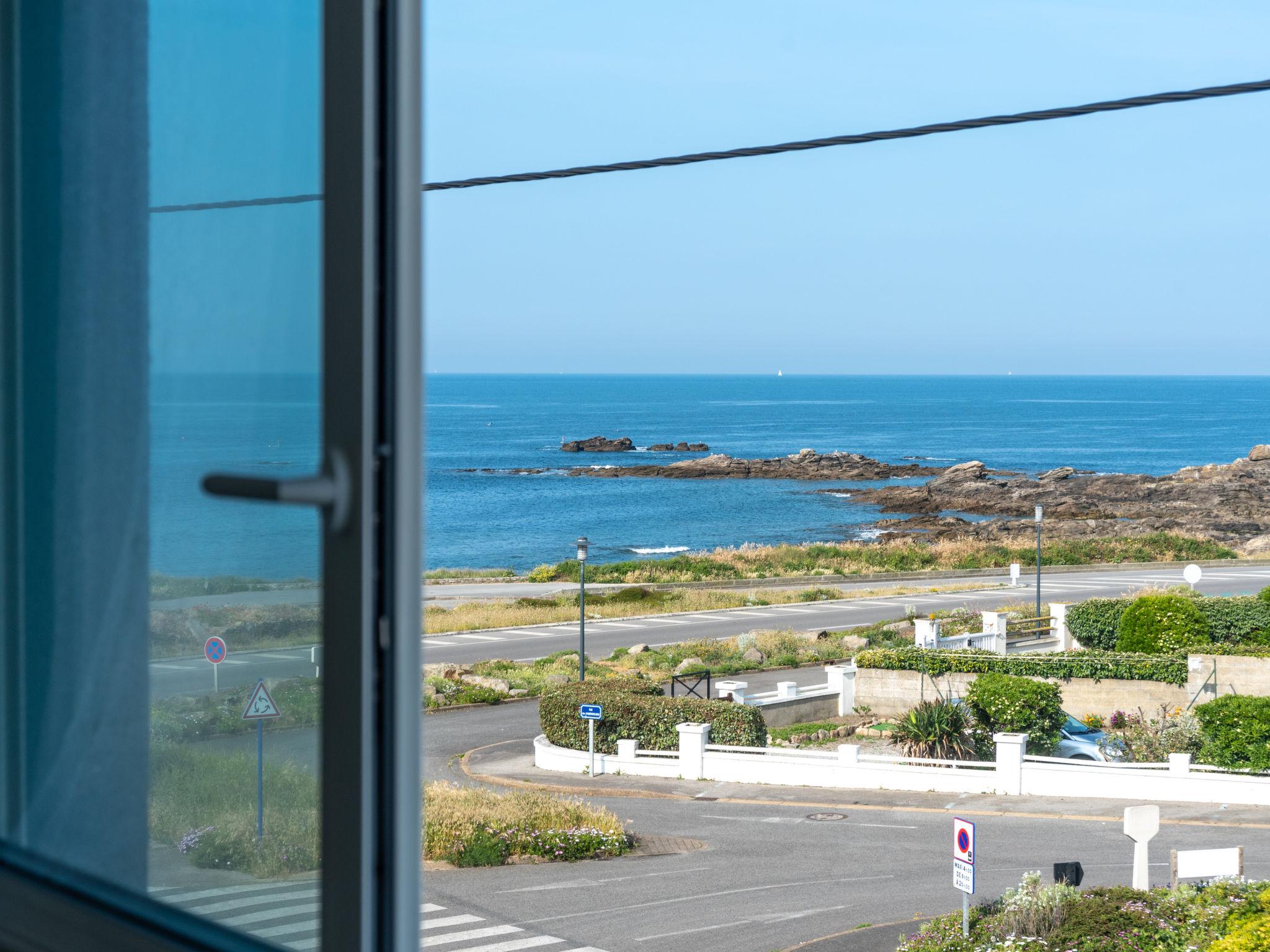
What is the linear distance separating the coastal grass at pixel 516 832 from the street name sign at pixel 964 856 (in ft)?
17.3

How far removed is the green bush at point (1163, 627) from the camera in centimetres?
2088

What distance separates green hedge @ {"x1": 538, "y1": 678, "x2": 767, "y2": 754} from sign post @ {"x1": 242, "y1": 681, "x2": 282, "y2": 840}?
17.5m

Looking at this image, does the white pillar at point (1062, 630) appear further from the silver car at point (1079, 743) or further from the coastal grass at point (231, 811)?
the coastal grass at point (231, 811)

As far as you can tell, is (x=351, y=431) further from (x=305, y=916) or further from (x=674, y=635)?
(x=674, y=635)

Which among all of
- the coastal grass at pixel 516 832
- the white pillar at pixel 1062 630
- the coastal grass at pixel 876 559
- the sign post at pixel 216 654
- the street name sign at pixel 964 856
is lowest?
the coastal grass at pixel 876 559

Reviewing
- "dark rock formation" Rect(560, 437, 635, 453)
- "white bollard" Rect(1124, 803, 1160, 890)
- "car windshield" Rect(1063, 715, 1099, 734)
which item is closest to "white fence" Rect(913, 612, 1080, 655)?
"car windshield" Rect(1063, 715, 1099, 734)

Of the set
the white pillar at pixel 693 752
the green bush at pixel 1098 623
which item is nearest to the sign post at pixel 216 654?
the white pillar at pixel 693 752

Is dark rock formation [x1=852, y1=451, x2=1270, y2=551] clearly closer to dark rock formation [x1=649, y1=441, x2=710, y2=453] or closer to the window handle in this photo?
dark rock formation [x1=649, y1=441, x2=710, y2=453]

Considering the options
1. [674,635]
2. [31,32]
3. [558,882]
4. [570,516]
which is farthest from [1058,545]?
[31,32]

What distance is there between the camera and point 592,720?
59.5ft

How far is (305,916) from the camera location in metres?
1.27

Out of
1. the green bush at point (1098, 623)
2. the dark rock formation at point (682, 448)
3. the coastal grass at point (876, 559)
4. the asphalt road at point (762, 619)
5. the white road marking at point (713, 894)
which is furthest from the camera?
the dark rock formation at point (682, 448)

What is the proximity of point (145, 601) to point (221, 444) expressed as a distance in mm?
304

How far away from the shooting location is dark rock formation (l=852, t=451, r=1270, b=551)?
6494 centimetres
